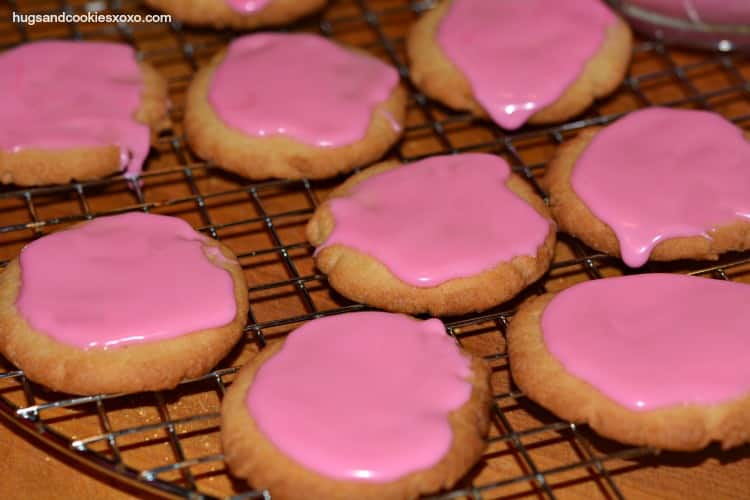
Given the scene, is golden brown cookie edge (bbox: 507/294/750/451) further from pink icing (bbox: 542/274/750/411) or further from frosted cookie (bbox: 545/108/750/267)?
frosted cookie (bbox: 545/108/750/267)

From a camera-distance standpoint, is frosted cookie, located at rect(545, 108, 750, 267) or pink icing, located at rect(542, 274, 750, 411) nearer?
→ pink icing, located at rect(542, 274, 750, 411)

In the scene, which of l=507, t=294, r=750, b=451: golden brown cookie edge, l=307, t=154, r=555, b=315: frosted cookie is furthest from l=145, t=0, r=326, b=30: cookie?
l=507, t=294, r=750, b=451: golden brown cookie edge

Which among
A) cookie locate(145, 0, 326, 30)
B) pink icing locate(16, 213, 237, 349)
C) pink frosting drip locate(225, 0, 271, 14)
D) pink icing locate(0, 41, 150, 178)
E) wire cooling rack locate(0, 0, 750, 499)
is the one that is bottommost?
wire cooling rack locate(0, 0, 750, 499)

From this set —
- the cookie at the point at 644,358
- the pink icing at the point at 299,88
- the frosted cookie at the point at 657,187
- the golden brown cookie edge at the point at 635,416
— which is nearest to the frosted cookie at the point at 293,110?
the pink icing at the point at 299,88

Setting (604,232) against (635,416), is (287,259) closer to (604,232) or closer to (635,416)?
(604,232)

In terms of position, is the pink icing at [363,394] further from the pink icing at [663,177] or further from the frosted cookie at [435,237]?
the pink icing at [663,177]

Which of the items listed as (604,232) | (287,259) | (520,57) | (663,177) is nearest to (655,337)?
(604,232)
